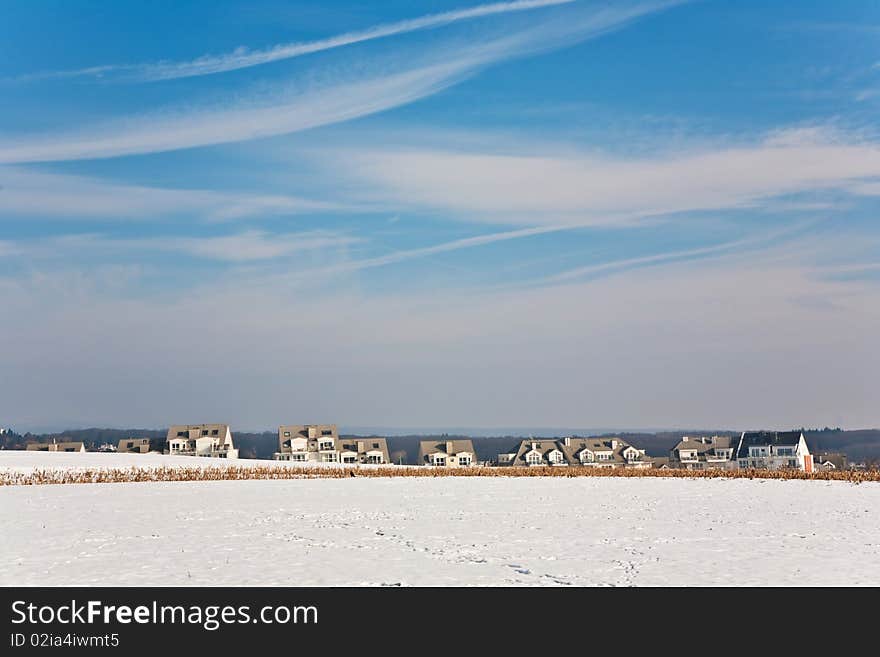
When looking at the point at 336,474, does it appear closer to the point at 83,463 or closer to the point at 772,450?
the point at 83,463

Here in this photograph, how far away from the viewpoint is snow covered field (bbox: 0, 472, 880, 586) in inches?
734

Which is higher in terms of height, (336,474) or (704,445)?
(336,474)

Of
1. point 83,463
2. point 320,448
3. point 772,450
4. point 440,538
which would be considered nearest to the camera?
point 440,538

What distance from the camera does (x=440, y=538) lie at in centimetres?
2456

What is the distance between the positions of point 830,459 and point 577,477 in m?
99.2

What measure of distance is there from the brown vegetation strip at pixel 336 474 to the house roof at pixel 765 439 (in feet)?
218

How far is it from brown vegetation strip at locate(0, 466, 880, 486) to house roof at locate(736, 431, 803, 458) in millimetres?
66501

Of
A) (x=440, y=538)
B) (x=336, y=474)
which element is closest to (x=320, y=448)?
(x=336, y=474)

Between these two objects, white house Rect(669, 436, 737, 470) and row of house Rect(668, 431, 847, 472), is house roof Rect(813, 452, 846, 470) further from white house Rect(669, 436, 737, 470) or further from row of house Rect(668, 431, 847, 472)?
white house Rect(669, 436, 737, 470)

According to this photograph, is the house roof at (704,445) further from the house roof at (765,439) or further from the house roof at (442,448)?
the house roof at (442,448)

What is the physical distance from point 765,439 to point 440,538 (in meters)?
109

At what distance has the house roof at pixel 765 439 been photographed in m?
119
